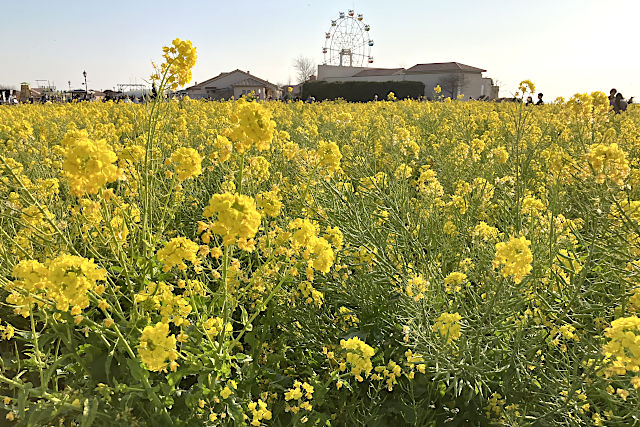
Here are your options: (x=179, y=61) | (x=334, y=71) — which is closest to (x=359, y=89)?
(x=334, y=71)

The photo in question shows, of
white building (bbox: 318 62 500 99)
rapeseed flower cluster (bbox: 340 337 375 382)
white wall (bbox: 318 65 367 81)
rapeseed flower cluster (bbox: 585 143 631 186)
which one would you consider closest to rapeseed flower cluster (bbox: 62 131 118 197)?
rapeseed flower cluster (bbox: 340 337 375 382)

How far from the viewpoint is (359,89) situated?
30500 mm

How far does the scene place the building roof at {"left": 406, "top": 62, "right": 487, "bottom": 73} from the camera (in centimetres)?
4490

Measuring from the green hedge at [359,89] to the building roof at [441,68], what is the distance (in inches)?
659

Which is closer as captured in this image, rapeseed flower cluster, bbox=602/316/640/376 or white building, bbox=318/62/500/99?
rapeseed flower cluster, bbox=602/316/640/376

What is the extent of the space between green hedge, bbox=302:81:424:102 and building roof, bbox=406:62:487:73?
16.7 meters

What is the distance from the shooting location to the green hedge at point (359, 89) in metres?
29.9

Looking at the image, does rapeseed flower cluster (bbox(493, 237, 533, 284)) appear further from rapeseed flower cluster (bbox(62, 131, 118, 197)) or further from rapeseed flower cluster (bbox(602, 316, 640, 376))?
rapeseed flower cluster (bbox(62, 131, 118, 197))

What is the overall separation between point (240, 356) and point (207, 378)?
145mm

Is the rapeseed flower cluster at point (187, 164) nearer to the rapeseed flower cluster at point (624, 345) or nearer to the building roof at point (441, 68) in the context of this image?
the rapeseed flower cluster at point (624, 345)

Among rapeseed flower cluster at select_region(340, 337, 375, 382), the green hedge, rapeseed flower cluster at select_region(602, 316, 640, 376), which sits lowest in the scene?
rapeseed flower cluster at select_region(340, 337, 375, 382)

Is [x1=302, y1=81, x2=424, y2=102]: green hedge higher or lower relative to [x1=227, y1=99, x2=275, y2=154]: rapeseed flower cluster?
higher

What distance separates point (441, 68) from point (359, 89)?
20.6m

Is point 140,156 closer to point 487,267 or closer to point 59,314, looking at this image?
point 59,314
